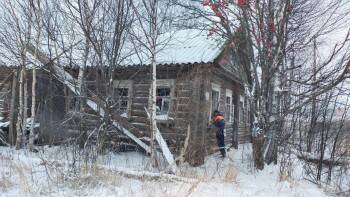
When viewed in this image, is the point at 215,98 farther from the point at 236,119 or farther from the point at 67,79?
the point at 67,79

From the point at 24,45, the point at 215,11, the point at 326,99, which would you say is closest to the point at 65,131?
the point at 24,45

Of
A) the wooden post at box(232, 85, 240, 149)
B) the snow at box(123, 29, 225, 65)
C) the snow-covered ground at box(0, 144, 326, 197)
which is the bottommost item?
the snow-covered ground at box(0, 144, 326, 197)

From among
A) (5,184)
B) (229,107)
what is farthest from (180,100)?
(5,184)

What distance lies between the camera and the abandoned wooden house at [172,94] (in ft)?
35.4

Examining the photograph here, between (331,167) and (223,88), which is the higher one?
(223,88)

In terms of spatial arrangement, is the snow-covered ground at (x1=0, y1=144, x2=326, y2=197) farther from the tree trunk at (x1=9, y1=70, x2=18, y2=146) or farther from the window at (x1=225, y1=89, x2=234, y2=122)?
the window at (x1=225, y1=89, x2=234, y2=122)

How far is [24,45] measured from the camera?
10844 mm

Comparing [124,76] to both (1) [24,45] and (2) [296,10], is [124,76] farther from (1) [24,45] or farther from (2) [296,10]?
(2) [296,10]

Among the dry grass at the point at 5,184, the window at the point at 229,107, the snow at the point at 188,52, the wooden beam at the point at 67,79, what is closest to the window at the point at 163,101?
the snow at the point at 188,52

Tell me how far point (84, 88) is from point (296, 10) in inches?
238

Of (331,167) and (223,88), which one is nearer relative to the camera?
(331,167)

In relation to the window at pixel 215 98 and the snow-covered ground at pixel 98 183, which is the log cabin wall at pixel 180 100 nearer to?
the window at pixel 215 98

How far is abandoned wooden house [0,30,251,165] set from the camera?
35.4 ft

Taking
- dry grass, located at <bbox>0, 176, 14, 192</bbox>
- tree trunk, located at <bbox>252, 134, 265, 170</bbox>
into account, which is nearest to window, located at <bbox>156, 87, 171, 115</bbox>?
tree trunk, located at <bbox>252, 134, 265, 170</bbox>
